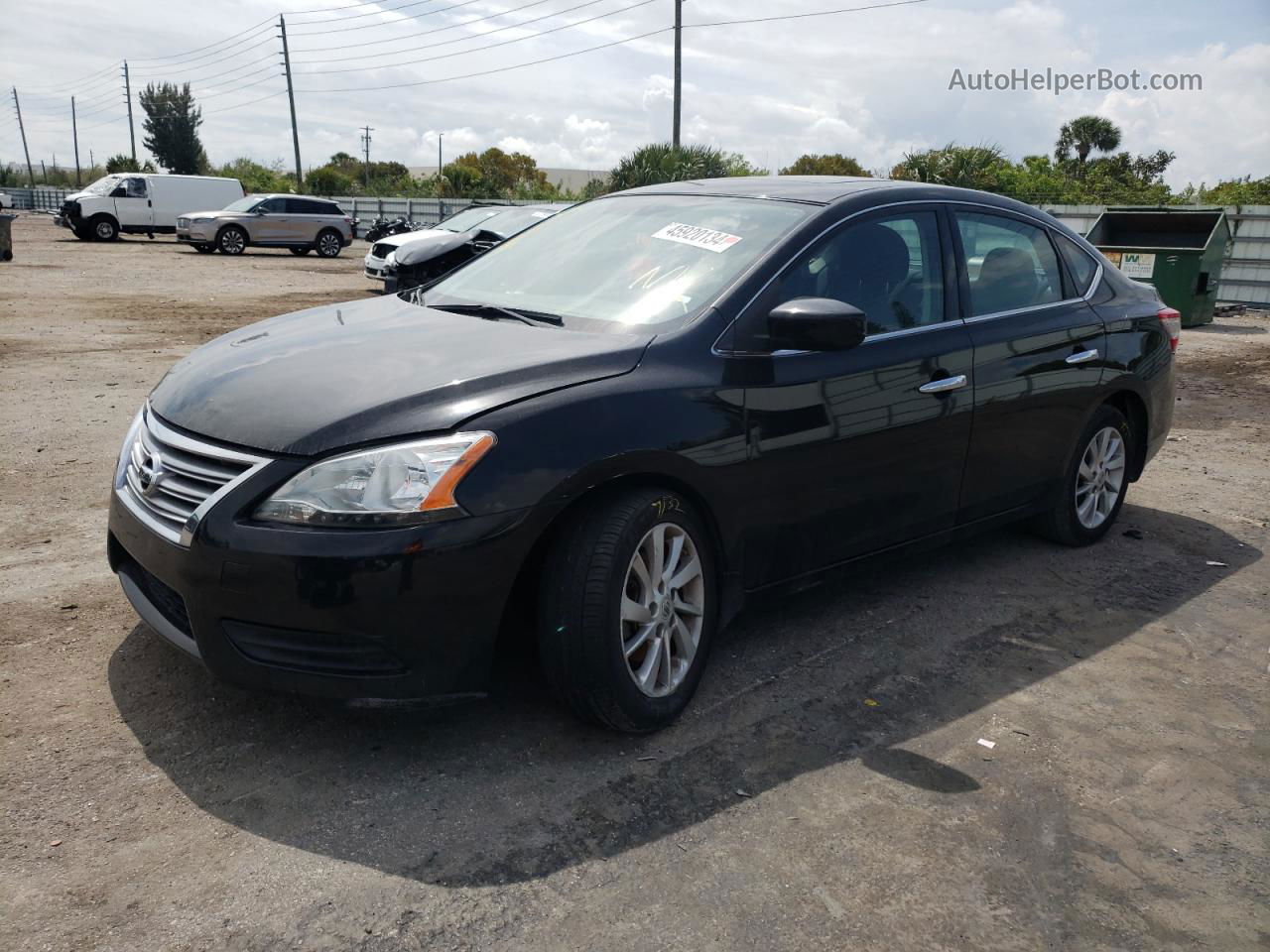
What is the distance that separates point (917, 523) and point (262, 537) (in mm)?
2477

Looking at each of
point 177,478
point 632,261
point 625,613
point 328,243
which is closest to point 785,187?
point 632,261

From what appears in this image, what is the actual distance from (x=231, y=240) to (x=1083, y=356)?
27546 mm

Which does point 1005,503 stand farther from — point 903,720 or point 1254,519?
point 1254,519

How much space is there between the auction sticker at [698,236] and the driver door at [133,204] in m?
32.0

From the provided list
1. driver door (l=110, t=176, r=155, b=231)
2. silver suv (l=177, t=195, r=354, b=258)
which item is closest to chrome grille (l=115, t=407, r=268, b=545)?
silver suv (l=177, t=195, r=354, b=258)

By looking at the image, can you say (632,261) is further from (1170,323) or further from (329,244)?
(329,244)

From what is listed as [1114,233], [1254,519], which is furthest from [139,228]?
[1254,519]

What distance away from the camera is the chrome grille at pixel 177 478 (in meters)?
2.95

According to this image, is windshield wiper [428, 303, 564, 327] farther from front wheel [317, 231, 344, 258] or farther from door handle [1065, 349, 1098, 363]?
front wheel [317, 231, 344, 258]

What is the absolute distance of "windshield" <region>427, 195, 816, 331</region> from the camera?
12.2 ft

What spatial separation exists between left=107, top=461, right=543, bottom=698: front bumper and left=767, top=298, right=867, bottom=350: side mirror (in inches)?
42.7

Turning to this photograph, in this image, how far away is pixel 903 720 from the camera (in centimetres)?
354

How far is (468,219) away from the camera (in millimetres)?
18453

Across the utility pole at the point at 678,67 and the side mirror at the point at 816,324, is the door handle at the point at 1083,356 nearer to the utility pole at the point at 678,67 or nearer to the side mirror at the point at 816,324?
the side mirror at the point at 816,324
